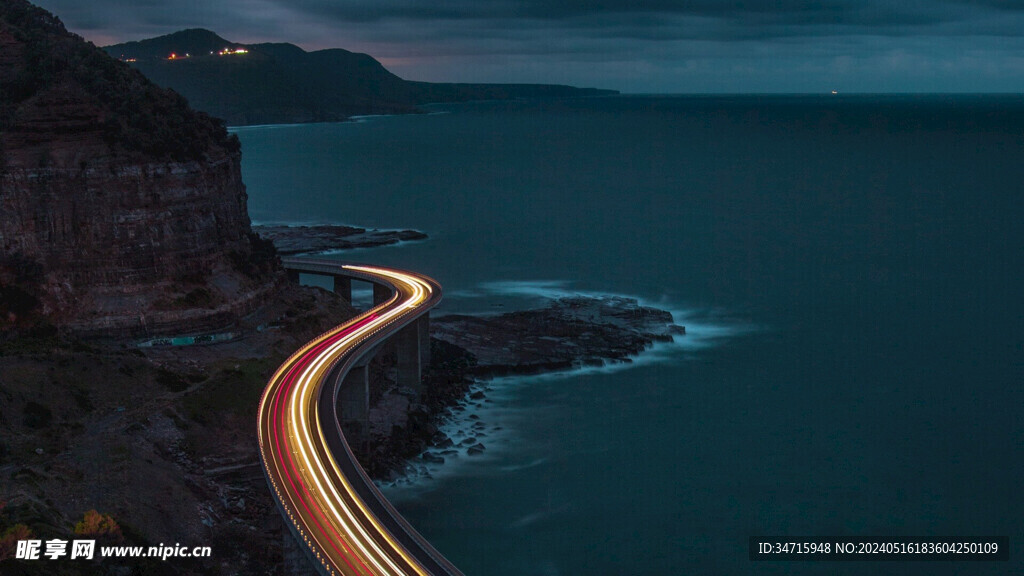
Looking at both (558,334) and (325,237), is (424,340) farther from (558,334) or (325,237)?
(325,237)

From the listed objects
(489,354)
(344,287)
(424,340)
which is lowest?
(489,354)

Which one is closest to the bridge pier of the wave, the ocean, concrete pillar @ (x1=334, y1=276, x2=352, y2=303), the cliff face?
the ocean

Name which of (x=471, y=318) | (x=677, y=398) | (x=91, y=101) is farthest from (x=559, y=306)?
(x=91, y=101)

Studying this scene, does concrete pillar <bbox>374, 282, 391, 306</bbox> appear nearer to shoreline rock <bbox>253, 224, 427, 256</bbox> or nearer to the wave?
the wave

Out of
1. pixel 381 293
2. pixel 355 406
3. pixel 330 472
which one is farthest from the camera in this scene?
pixel 381 293

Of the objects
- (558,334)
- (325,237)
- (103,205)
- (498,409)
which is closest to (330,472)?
(498,409)

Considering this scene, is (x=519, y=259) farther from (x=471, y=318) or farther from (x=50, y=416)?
(x=50, y=416)
